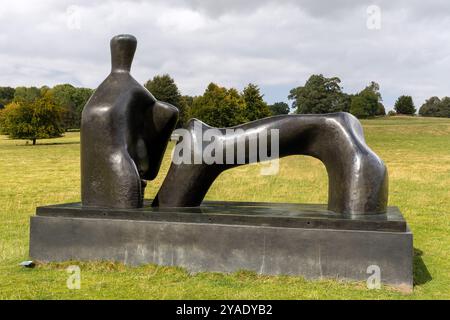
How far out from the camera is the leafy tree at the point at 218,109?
137 ft

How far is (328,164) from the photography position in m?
6.68

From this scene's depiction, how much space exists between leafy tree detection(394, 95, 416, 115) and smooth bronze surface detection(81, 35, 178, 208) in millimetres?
78675

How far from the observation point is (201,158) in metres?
6.90

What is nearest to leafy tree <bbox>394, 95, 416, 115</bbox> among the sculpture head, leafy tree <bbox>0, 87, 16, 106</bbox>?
leafy tree <bbox>0, 87, 16, 106</bbox>

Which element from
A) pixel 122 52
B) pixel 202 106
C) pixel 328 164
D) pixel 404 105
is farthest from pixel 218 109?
pixel 404 105

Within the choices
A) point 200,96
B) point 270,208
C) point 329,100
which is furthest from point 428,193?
point 329,100

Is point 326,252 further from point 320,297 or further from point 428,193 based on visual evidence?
point 428,193

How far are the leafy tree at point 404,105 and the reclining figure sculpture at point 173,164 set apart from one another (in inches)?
3089

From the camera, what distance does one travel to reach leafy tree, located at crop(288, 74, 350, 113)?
51.9m

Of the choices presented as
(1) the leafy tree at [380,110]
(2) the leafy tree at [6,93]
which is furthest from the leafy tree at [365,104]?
(2) the leafy tree at [6,93]

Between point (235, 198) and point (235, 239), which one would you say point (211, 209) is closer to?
point (235, 239)

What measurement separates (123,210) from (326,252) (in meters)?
2.62

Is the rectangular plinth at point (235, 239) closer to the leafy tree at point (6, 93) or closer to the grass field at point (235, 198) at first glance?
the grass field at point (235, 198)

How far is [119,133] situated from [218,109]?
35882 mm
